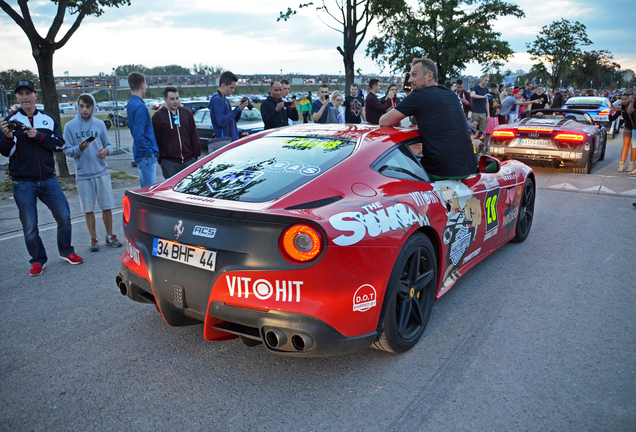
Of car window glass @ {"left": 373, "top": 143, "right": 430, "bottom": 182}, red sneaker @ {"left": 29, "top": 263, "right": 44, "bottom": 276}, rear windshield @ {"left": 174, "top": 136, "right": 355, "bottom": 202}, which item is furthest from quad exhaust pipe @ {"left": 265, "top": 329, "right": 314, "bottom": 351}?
red sneaker @ {"left": 29, "top": 263, "right": 44, "bottom": 276}

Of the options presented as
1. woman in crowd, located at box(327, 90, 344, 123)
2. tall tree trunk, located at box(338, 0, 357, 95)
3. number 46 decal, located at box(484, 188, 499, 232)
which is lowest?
number 46 decal, located at box(484, 188, 499, 232)

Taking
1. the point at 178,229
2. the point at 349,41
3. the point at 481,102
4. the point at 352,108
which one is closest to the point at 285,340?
the point at 178,229

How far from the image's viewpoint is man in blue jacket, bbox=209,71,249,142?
6719 mm

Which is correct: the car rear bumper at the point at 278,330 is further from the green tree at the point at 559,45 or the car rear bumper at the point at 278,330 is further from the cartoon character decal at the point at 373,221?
the green tree at the point at 559,45

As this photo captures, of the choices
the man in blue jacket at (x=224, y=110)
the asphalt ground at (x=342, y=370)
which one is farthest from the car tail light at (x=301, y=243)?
the man in blue jacket at (x=224, y=110)

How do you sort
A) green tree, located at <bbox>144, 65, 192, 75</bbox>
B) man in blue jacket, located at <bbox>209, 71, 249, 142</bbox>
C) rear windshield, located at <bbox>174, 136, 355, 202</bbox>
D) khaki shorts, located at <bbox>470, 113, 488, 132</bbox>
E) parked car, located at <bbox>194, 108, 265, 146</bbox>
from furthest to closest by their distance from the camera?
green tree, located at <bbox>144, 65, 192, 75</bbox> → parked car, located at <bbox>194, 108, 265, 146</bbox> → khaki shorts, located at <bbox>470, 113, 488, 132</bbox> → man in blue jacket, located at <bbox>209, 71, 249, 142</bbox> → rear windshield, located at <bbox>174, 136, 355, 202</bbox>

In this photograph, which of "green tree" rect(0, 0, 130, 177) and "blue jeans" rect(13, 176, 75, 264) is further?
"green tree" rect(0, 0, 130, 177)

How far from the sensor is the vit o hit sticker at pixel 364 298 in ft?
8.63

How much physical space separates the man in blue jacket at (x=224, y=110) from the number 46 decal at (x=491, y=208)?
144 inches

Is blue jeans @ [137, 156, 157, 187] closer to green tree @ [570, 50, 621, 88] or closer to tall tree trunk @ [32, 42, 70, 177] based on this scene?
tall tree trunk @ [32, 42, 70, 177]

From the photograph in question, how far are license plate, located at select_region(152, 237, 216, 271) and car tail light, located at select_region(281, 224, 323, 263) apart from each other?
422mm

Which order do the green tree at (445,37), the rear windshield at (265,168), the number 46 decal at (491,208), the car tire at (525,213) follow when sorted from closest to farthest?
the rear windshield at (265,168) → the number 46 decal at (491,208) → the car tire at (525,213) → the green tree at (445,37)

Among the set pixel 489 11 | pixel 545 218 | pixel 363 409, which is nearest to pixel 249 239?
pixel 363 409

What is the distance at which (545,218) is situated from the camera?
673 cm
